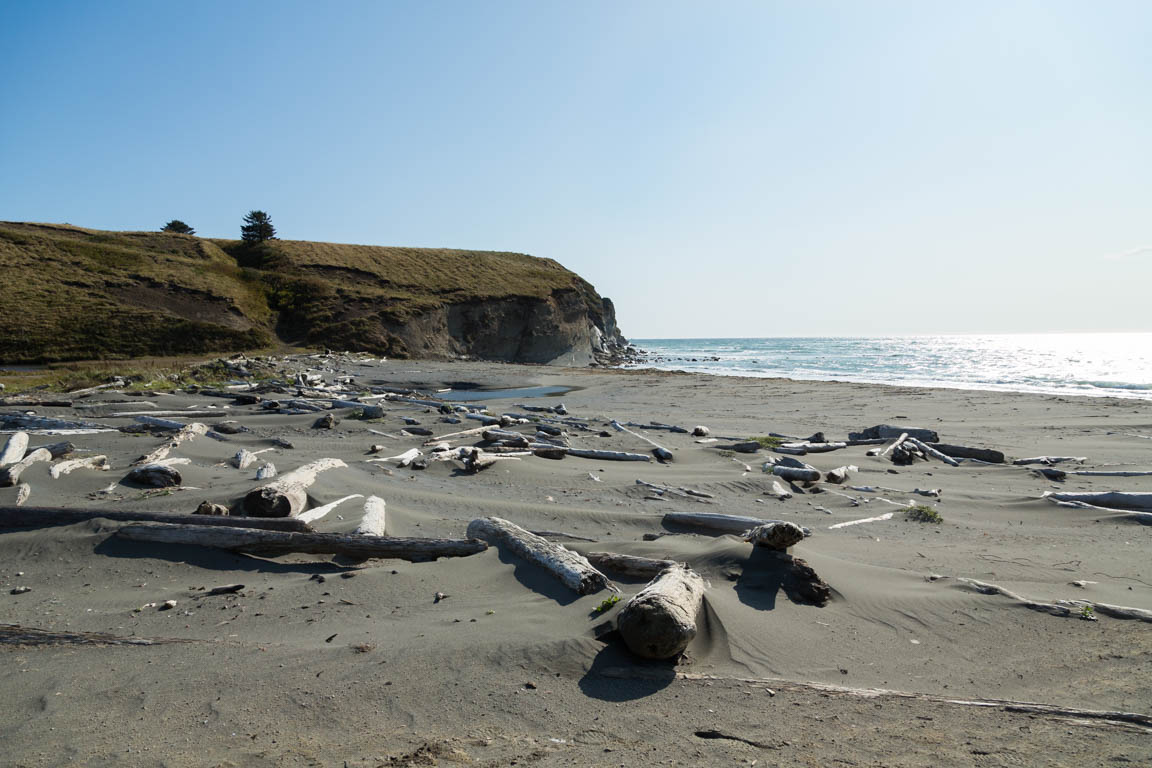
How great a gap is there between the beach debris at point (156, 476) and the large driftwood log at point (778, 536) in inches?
240

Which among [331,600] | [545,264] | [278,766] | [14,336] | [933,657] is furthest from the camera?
[545,264]

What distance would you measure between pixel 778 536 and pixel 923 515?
3170 millimetres

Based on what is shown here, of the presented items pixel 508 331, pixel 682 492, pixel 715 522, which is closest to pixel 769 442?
pixel 682 492

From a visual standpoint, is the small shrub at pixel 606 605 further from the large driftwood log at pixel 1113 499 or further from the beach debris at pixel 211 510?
the large driftwood log at pixel 1113 499

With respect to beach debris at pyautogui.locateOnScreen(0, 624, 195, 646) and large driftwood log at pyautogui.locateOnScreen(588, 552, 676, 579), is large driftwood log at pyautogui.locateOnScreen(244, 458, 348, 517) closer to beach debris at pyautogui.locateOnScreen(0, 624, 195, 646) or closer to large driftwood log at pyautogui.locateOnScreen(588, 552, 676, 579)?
beach debris at pyautogui.locateOnScreen(0, 624, 195, 646)

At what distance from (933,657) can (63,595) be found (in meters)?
5.85

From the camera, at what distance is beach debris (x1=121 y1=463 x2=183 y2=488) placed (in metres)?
6.59

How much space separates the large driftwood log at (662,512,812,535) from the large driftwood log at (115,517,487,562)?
2.23 meters

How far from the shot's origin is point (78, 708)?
2.89m

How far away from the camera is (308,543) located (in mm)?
4934

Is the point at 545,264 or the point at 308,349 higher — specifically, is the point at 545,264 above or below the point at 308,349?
above

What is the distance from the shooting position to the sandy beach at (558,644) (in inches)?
→ 108

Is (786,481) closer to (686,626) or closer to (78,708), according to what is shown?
(686,626)

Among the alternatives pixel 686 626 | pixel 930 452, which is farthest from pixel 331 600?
pixel 930 452
